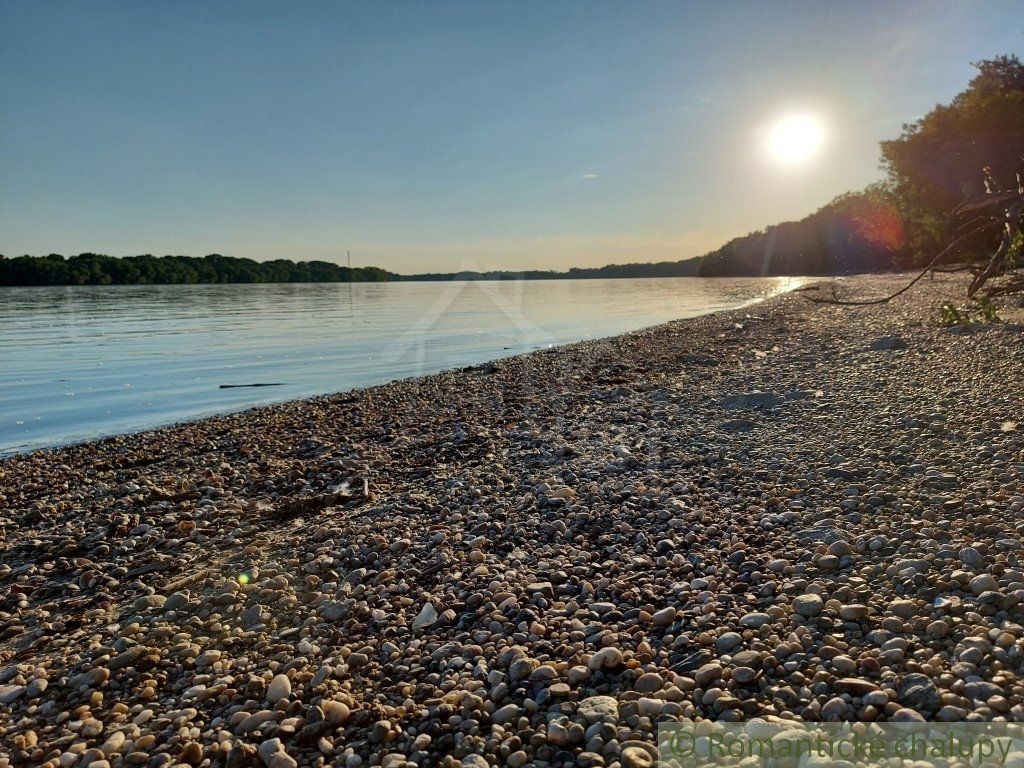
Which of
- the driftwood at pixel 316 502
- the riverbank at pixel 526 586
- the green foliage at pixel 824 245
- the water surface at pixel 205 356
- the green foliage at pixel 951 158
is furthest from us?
the green foliage at pixel 824 245

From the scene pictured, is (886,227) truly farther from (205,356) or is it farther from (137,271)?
(137,271)

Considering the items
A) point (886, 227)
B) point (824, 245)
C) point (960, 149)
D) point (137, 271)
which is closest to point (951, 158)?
point (960, 149)

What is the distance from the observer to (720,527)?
5.22m

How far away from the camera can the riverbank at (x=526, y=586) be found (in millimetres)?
3158

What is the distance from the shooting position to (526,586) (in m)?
4.59

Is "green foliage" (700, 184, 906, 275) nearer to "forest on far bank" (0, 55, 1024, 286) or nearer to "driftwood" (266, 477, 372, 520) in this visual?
"forest on far bank" (0, 55, 1024, 286)

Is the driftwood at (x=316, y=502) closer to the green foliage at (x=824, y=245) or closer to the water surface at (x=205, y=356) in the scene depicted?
the water surface at (x=205, y=356)

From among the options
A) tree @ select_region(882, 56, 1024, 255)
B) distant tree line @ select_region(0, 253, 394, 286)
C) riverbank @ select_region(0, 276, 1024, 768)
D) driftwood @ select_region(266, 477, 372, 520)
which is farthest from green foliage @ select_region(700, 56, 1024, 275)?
distant tree line @ select_region(0, 253, 394, 286)

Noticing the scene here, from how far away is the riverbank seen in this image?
124 inches

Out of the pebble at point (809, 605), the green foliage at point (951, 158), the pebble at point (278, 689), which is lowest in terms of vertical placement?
the pebble at point (278, 689)

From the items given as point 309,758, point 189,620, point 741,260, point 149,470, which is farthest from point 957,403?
point 741,260

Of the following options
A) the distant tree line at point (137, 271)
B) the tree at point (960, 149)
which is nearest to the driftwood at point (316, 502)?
the tree at point (960, 149)

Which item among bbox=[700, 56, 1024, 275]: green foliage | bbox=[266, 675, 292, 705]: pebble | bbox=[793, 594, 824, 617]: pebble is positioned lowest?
bbox=[266, 675, 292, 705]: pebble

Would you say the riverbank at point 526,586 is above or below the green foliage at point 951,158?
below
